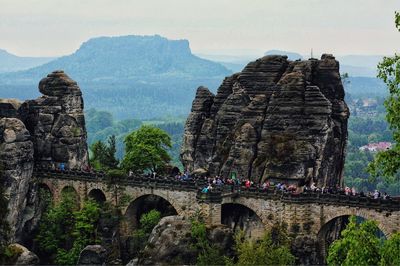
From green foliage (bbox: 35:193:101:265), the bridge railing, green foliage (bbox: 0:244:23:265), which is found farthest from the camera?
green foliage (bbox: 35:193:101:265)

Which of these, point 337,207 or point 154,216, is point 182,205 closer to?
point 154,216

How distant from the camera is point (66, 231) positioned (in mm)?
70125

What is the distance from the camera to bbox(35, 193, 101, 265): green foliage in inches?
2650

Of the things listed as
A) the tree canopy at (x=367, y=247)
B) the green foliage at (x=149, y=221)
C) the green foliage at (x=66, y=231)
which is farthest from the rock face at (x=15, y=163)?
the tree canopy at (x=367, y=247)

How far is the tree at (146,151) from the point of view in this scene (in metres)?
77.7

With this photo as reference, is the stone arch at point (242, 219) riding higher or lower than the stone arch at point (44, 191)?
lower

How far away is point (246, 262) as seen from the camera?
179ft

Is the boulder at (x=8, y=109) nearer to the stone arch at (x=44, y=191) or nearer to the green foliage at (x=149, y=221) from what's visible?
the stone arch at (x=44, y=191)

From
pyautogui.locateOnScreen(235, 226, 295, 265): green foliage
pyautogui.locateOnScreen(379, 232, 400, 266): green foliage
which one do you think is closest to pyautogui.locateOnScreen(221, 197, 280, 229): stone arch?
pyautogui.locateOnScreen(235, 226, 295, 265): green foliage

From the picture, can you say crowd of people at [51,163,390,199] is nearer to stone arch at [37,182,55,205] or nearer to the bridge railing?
the bridge railing

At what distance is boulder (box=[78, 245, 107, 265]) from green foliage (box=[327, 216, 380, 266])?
121 ft

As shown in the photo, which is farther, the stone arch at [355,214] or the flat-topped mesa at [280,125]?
the flat-topped mesa at [280,125]

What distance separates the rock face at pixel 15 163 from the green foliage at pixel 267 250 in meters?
22.0

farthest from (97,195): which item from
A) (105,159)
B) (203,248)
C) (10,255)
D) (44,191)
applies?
(203,248)
